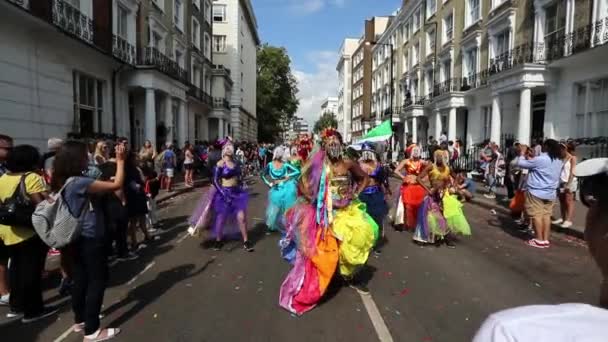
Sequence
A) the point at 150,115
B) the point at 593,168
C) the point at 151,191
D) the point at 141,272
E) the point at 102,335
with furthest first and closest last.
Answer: the point at 150,115
the point at 151,191
the point at 141,272
the point at 102,335
the point at 593,168

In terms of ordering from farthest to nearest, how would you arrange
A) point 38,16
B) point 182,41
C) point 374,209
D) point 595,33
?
1. point 182,41
2. point 595,33
3. point 38,16
4. point 374,209

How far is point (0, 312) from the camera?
461 centimetres

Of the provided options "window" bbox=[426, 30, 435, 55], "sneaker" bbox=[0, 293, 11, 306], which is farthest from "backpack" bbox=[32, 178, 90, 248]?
"window" bbox=[426, 30, 435, 55]

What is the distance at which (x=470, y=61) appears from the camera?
83.9 ft

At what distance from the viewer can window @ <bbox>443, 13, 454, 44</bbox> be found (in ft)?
92.9

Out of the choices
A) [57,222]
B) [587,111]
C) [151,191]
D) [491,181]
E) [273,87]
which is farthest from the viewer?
[273,87]

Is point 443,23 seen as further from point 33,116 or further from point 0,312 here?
point 0,312

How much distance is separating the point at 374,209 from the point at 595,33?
1203 cm

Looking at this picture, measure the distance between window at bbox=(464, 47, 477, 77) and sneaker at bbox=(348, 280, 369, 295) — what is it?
22564 mm

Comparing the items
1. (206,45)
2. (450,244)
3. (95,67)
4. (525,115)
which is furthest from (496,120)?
(206,45)

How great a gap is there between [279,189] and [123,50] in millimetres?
14853

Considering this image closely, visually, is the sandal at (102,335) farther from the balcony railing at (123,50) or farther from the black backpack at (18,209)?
the balcony railing at (123,50)

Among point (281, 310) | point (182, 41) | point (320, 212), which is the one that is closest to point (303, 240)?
point (320, 212)

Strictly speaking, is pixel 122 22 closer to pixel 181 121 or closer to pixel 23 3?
pixel 181 121
